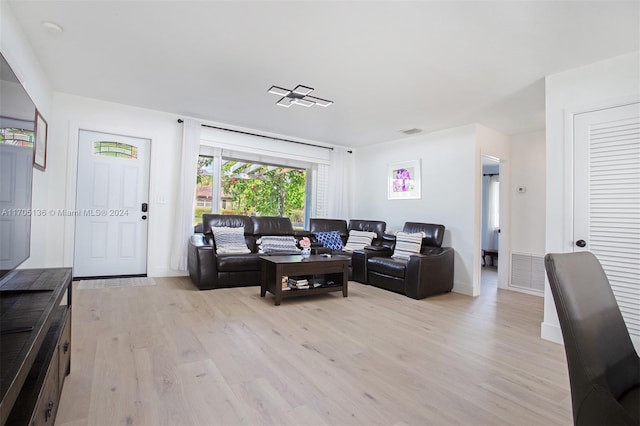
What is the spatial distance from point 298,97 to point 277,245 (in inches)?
85.7

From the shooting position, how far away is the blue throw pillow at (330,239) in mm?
5328

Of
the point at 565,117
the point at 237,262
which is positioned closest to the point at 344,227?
the point at 237,262

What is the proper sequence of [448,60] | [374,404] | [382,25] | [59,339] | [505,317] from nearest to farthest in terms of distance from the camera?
1. [59,339]
2. [374,404]
3. [382,25]
4. [448,60]
5. [505,317]

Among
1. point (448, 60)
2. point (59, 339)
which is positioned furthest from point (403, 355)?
point (448, 60)

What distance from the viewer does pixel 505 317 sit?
10.9 feet

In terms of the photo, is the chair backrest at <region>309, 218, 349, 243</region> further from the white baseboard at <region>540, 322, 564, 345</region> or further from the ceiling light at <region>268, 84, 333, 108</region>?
the white baseboard at <region>540, 322, 564, 345</region>

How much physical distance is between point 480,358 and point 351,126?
356 centimetres

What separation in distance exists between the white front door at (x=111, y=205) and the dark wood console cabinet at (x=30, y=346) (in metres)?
2.66

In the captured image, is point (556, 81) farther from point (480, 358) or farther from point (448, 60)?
point (480, 358)

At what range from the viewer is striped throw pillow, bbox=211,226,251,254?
4359 mm

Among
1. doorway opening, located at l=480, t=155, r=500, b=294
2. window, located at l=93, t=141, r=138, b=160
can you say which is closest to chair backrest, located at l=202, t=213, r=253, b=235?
window, located at l=93, t=141, r=138, b=160

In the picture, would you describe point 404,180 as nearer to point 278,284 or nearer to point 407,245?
point 407,245

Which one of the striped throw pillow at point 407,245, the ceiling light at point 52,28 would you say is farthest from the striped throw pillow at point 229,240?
the ceiling light at point 52,28

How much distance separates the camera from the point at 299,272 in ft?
11.7
